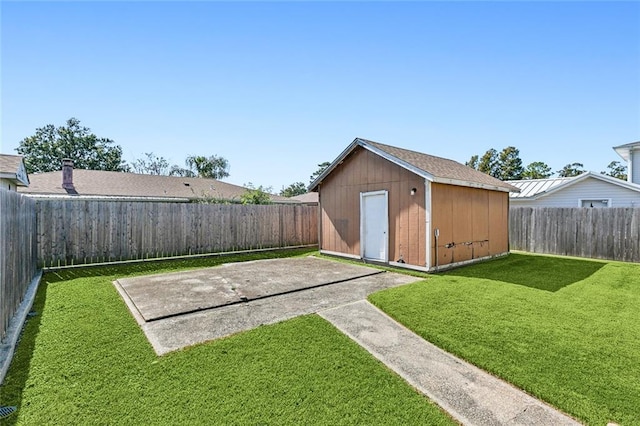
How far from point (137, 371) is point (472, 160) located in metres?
41.4

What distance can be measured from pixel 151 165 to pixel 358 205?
38925mm

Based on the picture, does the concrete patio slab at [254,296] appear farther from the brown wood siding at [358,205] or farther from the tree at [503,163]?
the tree at [503,163]

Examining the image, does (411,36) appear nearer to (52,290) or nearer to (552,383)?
(552,383)

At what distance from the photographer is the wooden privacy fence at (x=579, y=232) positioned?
941cm

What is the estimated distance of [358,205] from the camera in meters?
9.62

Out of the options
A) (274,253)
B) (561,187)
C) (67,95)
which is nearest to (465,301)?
(274,253)

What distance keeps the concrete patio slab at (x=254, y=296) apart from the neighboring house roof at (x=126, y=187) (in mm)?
11348

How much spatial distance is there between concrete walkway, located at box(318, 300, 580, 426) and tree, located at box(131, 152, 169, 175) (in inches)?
1678

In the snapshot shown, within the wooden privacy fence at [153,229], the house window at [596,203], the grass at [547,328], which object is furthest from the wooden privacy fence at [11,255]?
the house window at [596,203]

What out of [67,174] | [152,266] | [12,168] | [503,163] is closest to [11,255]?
[152,266]

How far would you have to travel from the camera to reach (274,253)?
11414mm

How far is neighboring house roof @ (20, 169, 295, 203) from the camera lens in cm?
1546

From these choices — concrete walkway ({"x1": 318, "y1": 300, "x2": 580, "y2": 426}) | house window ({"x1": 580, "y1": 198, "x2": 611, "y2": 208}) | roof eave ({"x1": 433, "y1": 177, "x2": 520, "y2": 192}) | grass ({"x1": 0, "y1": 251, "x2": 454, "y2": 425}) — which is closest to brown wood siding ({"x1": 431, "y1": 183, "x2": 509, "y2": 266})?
roof eave ({"x1": 433, "y1": 177, "x2": 520, "y2": 192})

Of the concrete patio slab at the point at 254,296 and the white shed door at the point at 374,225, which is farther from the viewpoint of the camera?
the white shed door at the point at 374,225
